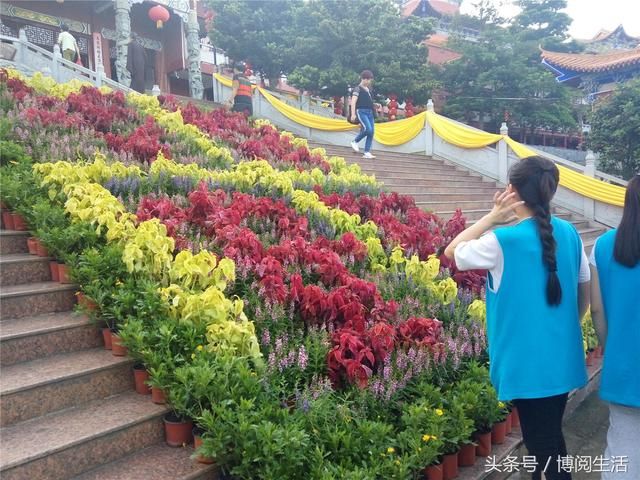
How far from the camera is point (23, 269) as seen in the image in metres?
3.84

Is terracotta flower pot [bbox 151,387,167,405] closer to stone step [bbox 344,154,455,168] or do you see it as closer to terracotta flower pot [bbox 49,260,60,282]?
terracotta flower pot [bbox 49,260,60,282]

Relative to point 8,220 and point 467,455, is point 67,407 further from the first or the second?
point 467,455

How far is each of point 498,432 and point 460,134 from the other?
10176 mm

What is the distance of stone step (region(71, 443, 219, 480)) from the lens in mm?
2617

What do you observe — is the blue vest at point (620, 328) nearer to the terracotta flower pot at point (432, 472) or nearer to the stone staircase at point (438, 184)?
the terracotta flower pot at point (432, 472)

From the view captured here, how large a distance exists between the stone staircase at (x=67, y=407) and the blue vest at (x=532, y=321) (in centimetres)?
159

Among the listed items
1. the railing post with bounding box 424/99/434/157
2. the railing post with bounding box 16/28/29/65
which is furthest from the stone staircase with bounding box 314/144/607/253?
the railing post with bounding box 16/28/29/65

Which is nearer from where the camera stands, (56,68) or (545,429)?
(545,429)

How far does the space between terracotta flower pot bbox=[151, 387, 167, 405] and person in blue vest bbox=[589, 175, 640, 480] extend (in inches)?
88.6

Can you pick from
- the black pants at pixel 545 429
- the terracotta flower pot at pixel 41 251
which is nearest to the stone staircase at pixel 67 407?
the terracotta flower pot at pixel 41 251

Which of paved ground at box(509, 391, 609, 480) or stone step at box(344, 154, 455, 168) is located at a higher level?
stone step at box(344, 154, 455, 168)

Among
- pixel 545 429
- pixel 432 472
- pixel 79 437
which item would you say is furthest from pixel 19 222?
pixel 545 429

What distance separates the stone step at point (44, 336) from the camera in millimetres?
3145

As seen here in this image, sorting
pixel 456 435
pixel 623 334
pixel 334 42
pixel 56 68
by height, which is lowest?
pixel 456 435
